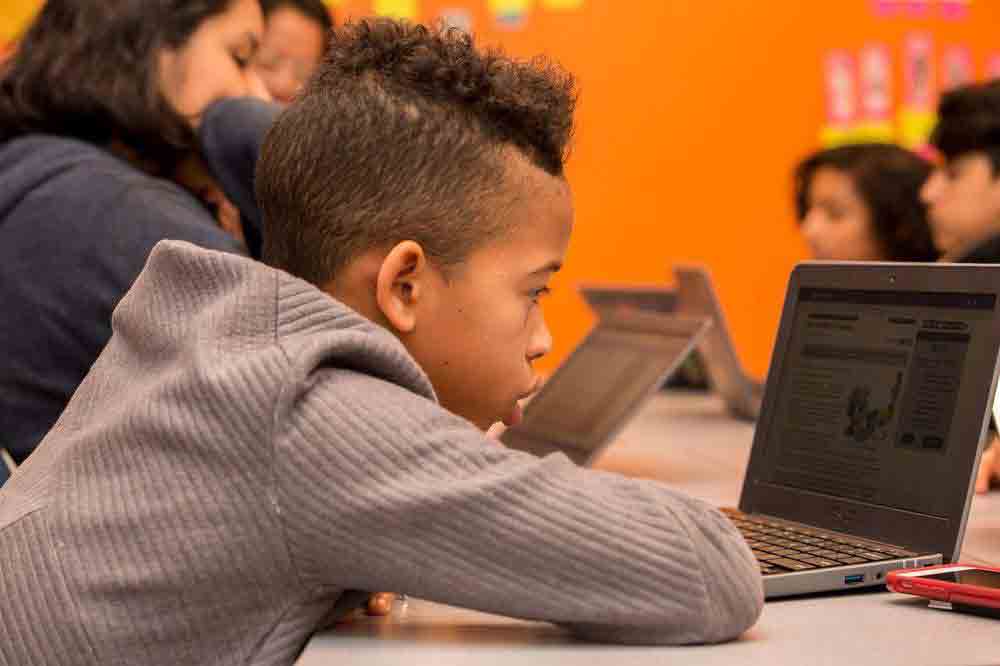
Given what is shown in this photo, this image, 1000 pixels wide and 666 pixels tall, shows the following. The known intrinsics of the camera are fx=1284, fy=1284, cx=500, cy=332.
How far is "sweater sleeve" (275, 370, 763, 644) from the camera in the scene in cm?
69

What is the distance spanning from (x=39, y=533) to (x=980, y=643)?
1.81ft

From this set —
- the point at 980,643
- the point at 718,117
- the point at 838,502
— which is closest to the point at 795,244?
the point at 718,117

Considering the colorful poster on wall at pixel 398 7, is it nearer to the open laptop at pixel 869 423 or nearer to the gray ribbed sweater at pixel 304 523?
the open laptop at pixel 869 423

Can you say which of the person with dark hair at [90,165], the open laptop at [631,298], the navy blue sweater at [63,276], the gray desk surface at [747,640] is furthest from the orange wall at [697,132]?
the gray desk surface at [747,640]

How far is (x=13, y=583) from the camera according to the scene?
0.76m

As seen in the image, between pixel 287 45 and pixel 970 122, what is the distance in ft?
5.02

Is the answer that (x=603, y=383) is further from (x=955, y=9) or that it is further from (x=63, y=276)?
(x=955, y=9)

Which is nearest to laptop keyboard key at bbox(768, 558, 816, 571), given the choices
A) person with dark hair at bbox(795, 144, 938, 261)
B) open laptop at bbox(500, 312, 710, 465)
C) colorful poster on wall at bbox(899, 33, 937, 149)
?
open laptop at bbox(500, 312, 710, 465)

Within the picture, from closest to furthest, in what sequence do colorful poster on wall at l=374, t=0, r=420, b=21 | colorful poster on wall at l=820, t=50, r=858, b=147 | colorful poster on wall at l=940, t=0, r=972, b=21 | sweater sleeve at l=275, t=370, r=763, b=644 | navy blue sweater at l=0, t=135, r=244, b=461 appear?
sweater sleeve at l=275, t=370, r=763, b=644 < navy blue sweater at l=0, t=135, r=244, b=461 < colorful poster on wall at l=374, t=0, r=420, b=21 < colorful poster on wall at l=820, t=50, r=858, b=147 < colorful poster on wall at l=940, t=0, r=972, b=21

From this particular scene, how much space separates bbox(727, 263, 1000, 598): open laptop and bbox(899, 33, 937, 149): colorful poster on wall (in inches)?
128

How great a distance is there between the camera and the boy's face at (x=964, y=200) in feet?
9.05

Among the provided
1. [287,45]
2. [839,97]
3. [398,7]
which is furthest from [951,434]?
[839,97]

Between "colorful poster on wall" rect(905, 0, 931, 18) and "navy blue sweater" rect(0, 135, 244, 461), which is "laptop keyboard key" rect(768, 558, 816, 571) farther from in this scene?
"colorful poster on wall" rect(905, 0, 931, 18)

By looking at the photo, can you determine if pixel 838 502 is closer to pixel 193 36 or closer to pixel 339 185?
pixel 339 185
